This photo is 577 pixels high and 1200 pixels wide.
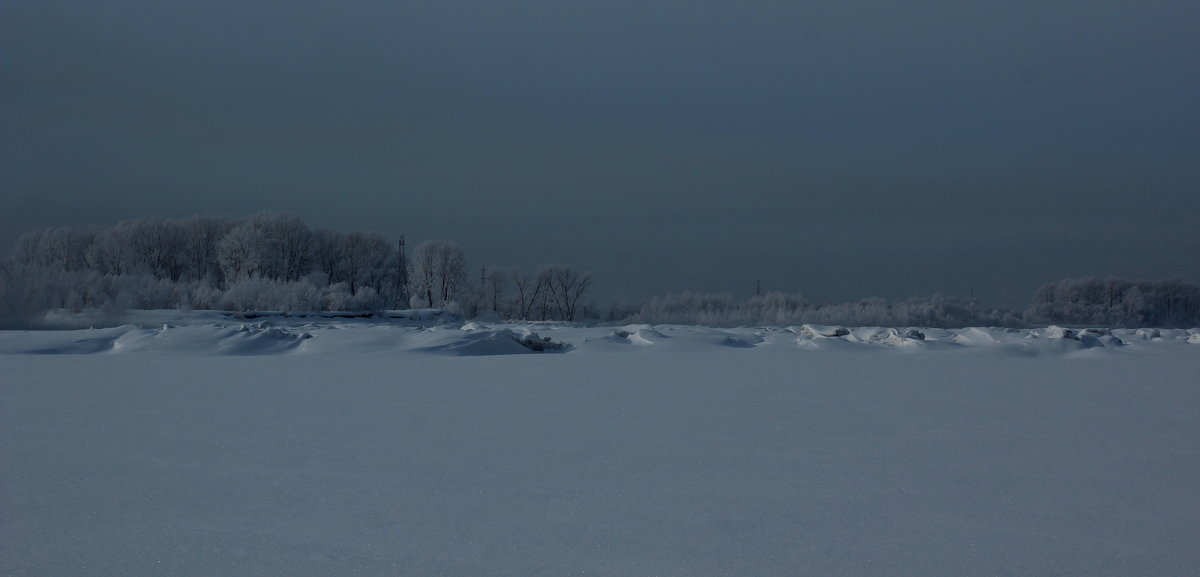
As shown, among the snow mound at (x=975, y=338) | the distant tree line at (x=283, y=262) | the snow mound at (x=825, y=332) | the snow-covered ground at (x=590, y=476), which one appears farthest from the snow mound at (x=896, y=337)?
the distant tree line at (x=283, y=262)

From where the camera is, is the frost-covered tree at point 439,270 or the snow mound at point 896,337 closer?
the snow mound at point 896,337

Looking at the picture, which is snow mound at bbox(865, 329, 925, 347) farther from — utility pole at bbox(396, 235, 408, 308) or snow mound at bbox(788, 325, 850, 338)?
utility pole at bbox(396, 235, 408, 308)

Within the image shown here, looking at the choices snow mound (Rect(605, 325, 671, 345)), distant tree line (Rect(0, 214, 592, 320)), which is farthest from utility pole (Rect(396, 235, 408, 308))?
snow mound (Rect(605, 325, 671, 345))

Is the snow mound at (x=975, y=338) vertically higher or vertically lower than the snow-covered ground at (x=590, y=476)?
lower

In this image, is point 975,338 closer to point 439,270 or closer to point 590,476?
point 590,476

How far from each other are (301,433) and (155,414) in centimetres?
116

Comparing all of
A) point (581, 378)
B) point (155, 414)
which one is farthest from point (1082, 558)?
point (581, 378)

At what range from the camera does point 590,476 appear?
2.97 m

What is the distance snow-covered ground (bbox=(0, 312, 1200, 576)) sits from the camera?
6.92 ft

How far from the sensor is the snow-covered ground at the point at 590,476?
2109 mm

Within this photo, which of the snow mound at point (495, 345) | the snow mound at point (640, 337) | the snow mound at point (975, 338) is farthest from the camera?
the snow mound at point (975, 338)

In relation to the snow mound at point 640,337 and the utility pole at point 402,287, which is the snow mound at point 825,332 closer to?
the snow mound at point 640,337

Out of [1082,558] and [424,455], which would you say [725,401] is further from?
[1082,558]

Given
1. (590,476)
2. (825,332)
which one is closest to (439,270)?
(825,332)
